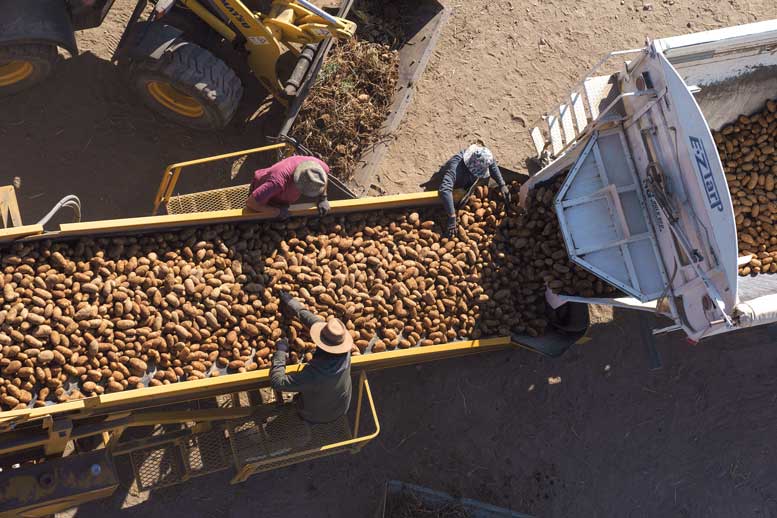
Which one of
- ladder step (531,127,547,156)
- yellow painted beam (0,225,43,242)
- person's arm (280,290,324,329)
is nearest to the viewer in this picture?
yellow painted beam (0,225,43,242)

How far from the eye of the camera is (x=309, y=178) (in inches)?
208

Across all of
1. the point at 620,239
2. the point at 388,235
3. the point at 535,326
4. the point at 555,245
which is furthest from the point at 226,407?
the point at 620,239

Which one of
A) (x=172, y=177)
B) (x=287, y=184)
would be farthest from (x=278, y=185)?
(x=172, y=177)

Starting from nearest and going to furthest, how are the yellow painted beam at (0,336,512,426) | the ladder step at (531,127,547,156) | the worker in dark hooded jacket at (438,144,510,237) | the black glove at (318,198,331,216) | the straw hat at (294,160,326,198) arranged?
1. the yellow painted beam at (0,336,512,426)
2. the straw hat at (294,160,326,198)
3. the black glove at (318,198,331,216)
4. the worker in dark hooded jacket at (438,144,510,237)
5. the ladder step at (531,127,547,156)

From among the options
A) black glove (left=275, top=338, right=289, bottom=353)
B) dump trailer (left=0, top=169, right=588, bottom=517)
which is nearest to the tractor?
dump trailer (left=0, top=169, right=588, bottom=517)

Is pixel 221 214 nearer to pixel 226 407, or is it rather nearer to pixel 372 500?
pixel 226 407

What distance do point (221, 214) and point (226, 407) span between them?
5.52 ft

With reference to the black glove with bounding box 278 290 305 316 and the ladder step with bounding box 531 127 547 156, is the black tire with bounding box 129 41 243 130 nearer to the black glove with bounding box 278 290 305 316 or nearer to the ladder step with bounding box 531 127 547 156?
the black glove with bounding box 278 290 305 316

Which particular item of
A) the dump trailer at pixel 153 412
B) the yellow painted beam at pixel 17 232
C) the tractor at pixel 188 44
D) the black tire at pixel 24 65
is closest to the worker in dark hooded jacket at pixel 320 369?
the dump trailer at pixel 153 412

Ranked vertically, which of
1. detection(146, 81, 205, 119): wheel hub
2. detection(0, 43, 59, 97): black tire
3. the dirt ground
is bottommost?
the dirt ground

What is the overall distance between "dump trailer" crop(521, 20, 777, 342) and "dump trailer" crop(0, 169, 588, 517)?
77cm

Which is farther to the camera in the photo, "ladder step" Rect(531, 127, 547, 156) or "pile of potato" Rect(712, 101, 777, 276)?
"ladder step" Rect(531, 127, 547, 156)

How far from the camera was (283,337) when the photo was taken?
18.0 feet

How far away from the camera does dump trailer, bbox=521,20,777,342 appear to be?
16.0 feet
